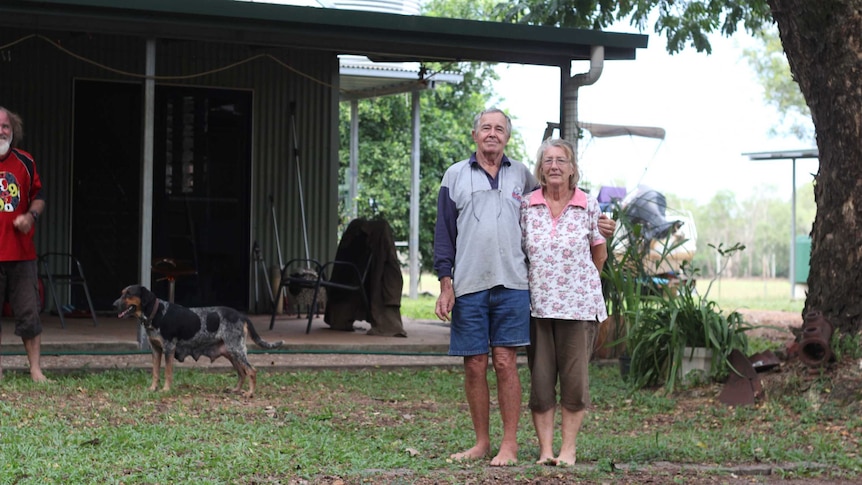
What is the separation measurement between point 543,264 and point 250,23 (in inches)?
161

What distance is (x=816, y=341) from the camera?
7.06m

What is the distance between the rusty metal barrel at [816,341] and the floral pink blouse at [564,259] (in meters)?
2.44

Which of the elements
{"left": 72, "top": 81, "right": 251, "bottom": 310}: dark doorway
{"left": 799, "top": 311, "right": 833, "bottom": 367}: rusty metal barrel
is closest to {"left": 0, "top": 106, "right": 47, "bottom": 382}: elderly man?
{"left": 72, "top": 81, "right": 251, "bottom": 310}: dark doorway

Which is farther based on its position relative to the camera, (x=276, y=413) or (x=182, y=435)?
(x=276, y=413)

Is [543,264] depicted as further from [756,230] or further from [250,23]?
[756,230]

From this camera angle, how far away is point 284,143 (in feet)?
40.8

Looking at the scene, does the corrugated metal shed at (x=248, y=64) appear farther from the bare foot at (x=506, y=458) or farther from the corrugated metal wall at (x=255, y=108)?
the bare foot at (x=506, y=458)

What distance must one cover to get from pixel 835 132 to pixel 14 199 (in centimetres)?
527

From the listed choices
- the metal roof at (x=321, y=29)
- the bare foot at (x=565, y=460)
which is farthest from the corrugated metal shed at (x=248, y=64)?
the bare foot at (x=565, y=460)

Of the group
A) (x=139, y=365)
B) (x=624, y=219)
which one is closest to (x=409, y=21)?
(x=624, y=219)

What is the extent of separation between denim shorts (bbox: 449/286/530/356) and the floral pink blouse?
93mm

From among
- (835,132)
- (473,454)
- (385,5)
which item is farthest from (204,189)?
(473,454)

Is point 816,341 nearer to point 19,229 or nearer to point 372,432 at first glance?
point 372,432

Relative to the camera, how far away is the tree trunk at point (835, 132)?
7102mm
